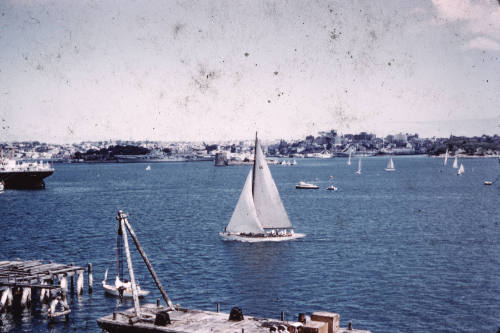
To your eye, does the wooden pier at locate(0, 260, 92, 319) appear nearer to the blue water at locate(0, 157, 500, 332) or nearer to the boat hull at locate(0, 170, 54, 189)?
the blue water at locate(0, 157, 500, 332)

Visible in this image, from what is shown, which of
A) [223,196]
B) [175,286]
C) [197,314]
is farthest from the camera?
[223,196]

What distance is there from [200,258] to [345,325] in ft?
97.5

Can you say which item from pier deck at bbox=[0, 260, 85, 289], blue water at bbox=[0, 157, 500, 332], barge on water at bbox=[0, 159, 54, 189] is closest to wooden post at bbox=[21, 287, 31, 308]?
pier deck at bbox=[0, 260, 85, 289]

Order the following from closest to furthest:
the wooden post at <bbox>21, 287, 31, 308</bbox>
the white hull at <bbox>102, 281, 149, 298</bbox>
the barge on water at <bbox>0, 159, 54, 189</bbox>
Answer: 1. the wooden post at <bbox>21, 287, 31, 308</bbox>
2. the white hull at <bbox>102, 281, 149, 298</bbox>
3. the barge on water at <bbox>0, 159, 54, 189</bbox>

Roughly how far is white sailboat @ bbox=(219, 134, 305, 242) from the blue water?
5.36 feet

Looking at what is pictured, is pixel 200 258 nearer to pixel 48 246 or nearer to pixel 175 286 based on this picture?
pixel 175 286

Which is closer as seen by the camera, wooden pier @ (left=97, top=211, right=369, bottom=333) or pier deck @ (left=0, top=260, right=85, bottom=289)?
wooden pier @ (left=97, top=211, right=369, bottom=333)

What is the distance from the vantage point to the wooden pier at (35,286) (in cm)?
4553

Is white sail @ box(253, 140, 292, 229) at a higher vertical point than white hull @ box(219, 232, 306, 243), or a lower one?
higher

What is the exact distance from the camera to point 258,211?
252 ft

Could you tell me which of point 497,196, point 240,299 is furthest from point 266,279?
point 497,196

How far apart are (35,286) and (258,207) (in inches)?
1430

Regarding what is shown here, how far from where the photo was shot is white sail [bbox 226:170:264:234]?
7419cm

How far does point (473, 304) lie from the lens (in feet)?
158
